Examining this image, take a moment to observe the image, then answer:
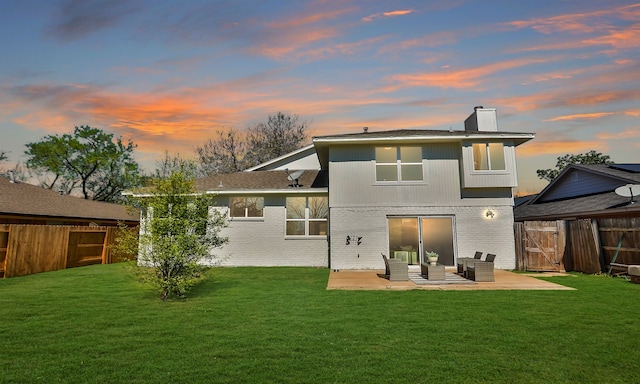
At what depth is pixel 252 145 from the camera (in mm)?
37125

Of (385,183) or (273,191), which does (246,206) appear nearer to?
(273,191)

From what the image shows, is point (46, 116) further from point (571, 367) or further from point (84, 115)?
point (571, 367)

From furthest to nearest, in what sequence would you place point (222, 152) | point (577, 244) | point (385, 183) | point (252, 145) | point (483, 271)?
point (222, 152) < point (252, 145) < point (385, 183) < point (577, 244) < point (483, 271)

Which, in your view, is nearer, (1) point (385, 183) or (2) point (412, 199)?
(2) point (412, 199)

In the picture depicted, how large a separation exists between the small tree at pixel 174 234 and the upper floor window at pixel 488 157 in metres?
11.1

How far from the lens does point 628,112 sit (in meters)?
16.7

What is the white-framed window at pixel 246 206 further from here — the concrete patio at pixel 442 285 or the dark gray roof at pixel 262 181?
the concrete patio at pixel 442 285

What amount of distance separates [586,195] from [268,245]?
17224 mm

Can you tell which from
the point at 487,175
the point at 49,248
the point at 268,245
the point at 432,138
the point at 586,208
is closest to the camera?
the point at 487,175

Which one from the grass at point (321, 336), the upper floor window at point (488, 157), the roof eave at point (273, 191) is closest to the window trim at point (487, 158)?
the upper floor window at point (488, 157)

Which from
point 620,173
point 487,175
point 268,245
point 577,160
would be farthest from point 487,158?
point 577,160

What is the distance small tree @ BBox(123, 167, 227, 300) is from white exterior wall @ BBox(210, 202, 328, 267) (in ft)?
20.5

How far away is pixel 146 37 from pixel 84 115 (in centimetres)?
2587

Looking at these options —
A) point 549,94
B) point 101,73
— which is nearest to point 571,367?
point 549,94
